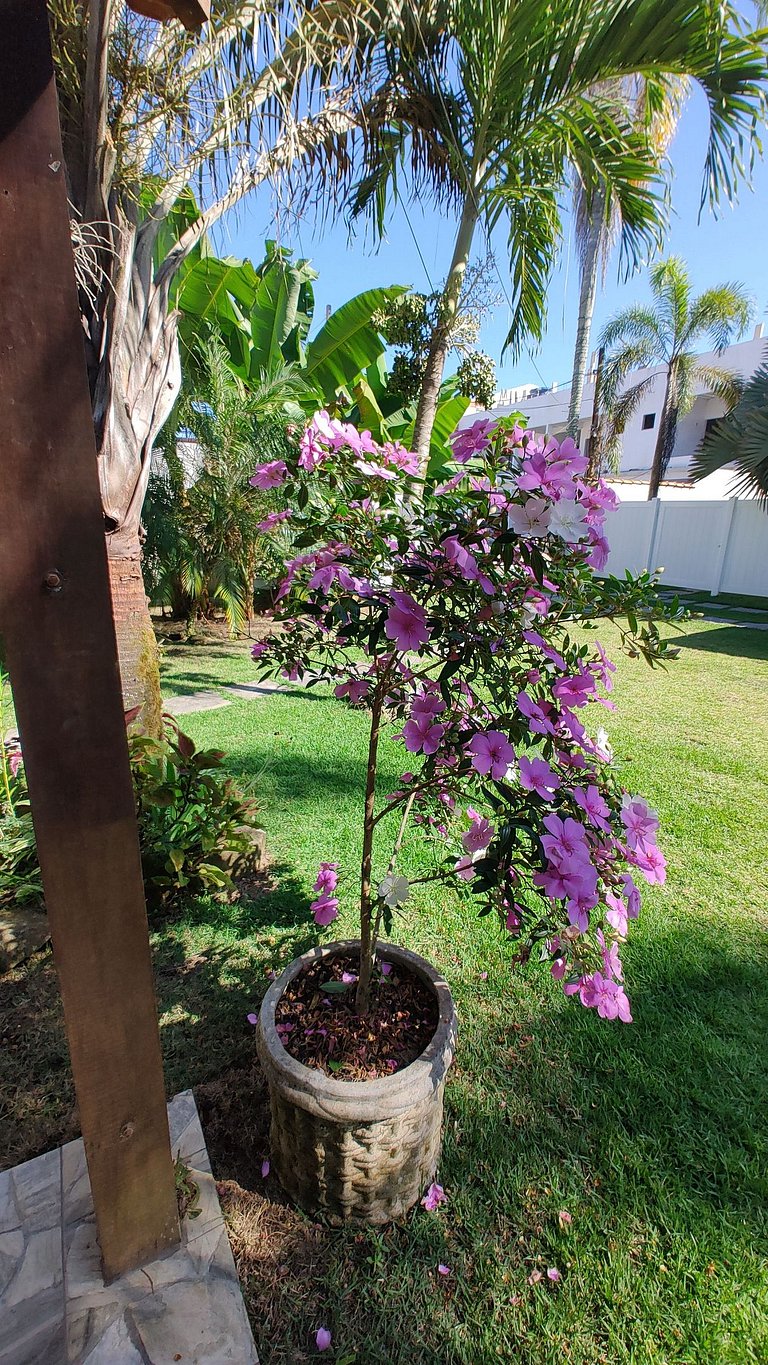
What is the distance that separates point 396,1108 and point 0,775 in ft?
8.01

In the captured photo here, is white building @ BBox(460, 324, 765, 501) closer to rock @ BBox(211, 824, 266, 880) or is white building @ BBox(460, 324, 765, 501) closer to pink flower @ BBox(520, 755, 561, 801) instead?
rock @ BBox(211, 824, 266, 880)

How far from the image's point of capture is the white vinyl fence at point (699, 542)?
11.8 m

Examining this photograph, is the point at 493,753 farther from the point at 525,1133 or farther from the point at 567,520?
the point at 525,1133

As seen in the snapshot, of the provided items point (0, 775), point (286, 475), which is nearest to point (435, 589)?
point (286, 475)

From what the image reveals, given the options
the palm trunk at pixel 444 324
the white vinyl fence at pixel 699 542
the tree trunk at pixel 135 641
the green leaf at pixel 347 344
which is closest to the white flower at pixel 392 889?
the tree trunk at pixel 135 641

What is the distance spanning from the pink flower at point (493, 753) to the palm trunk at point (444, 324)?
3.77m

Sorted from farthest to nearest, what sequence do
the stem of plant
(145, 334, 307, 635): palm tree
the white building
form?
1. the white building
2. (145, 334, 307, 635): palm tree
3. the stem of plant

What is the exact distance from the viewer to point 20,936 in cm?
229

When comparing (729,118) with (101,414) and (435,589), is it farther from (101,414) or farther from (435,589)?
(435,589)

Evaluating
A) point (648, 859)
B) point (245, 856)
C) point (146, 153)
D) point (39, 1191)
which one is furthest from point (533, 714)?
point (146, 153)

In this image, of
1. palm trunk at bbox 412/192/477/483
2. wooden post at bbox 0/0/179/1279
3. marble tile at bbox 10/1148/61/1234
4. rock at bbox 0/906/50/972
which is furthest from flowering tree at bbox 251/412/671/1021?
palm trunk at bbox 412/192/477/483

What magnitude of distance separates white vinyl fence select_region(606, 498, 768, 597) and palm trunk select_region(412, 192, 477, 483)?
704 cm

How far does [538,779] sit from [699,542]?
44.3 ft

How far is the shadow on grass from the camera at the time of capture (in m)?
7.86
